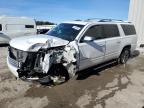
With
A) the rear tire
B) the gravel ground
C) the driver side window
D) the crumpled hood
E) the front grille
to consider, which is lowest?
the gravel ground

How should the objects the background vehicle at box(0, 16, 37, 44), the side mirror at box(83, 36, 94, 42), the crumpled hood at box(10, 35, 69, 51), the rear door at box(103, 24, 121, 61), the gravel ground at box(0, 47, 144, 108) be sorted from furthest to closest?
the background vehicle at box(0, 16, 37, 44)
the rear door at box(103, 24, 121, 61)
the side mirror at box(83, 36, 94, 42)
the crumpled hood at box(10, 35, 69, 51)
the gravel ground at box(0, 47, 144, 108)

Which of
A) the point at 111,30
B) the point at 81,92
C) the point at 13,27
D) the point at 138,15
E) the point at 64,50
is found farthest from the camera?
the point at 13,27

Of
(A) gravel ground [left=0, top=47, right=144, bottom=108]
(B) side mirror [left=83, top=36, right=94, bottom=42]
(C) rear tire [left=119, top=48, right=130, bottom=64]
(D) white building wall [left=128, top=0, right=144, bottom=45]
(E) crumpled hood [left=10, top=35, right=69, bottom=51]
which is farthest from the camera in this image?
(D) white building wall [left=128, top=0, right=144, bottom=45]

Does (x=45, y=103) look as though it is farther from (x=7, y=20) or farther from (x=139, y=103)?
(x=7, y=20)

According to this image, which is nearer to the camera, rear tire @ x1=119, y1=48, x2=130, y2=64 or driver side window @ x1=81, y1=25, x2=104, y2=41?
driver side window @ x1=81, y1=25, x2=104, y2=41

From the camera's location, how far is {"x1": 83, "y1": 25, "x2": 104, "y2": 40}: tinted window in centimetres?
708

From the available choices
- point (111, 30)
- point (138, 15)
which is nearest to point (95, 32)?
point (111, 30)

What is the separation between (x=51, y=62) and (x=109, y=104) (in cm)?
187

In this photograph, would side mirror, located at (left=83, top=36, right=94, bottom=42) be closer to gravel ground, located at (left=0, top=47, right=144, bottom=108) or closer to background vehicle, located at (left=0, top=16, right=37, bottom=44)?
gravel ground, located at (left=0, top=47, right=144, bottom=108)

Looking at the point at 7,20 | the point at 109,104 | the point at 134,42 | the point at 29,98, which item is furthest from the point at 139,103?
the point at 7,20

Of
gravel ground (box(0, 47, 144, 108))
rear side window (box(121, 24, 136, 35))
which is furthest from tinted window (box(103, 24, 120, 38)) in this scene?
gravel ground (box(0, 47, 144, 108))

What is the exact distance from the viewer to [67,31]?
717cm

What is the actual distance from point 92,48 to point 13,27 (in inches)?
447

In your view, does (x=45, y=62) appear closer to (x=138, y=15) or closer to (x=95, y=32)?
(x=95, y=32)
